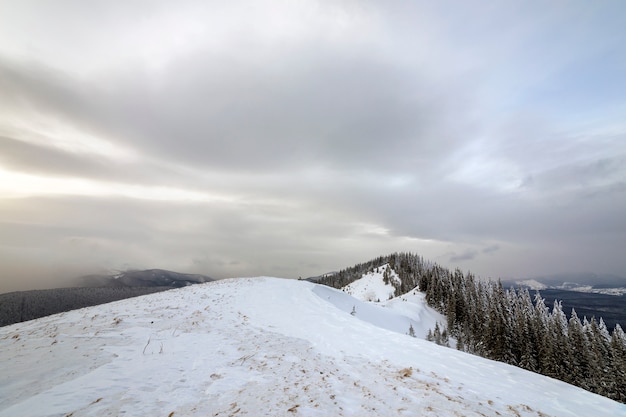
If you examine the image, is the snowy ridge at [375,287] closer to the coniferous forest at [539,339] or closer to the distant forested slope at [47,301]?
the coniferous forest at [539,339]

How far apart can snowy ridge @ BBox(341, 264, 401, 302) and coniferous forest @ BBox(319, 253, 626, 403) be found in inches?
1694

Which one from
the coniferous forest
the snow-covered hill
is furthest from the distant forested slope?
the coniferous forest

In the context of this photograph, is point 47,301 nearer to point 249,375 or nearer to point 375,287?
point 375,287

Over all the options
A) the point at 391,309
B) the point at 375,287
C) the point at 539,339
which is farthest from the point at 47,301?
the point at 539,339

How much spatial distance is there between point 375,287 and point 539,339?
83362 mm

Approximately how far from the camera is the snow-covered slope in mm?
6613

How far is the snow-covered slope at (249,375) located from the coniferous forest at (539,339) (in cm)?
4695

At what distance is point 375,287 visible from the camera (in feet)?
420

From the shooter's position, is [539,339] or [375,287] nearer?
[539,339]

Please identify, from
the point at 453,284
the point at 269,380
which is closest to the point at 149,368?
the point at 269,380

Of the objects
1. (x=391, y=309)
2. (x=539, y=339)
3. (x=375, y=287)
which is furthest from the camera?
(x=375, y=287)

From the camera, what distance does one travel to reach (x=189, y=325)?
14.8 metres

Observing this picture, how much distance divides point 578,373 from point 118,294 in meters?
172

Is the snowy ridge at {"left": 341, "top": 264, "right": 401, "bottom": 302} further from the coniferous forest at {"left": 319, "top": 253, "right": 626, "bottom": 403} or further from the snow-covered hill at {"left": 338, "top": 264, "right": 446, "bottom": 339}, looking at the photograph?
the coniferous forest at {"left": 319, "top": 253, "right": 626, "bottom": 403}
